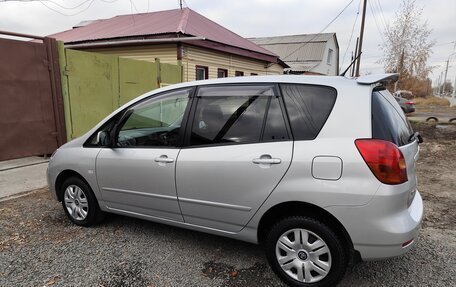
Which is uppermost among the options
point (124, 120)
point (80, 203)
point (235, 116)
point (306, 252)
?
point (235, 116)

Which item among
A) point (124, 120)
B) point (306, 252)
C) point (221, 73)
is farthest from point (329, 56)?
point (306, 252)

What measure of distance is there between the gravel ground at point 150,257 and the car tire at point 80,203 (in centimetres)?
11

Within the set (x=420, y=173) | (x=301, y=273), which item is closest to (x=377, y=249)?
(x=301, y=273)

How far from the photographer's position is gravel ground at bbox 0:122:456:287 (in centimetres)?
278

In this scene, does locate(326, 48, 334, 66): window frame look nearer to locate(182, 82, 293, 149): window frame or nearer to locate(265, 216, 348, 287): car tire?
locate(182, 82, 293, 149): window frame

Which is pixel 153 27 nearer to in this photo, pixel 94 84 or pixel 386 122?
pixel 94 84

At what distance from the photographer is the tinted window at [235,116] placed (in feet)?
8.87

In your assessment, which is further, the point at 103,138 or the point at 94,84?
the point at 94,84

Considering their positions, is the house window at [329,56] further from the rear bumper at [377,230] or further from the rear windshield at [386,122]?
the rear bumper at [377,230]

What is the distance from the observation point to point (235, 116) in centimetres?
288

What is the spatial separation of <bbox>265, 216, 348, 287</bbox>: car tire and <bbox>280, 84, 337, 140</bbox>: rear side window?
67 centimetres

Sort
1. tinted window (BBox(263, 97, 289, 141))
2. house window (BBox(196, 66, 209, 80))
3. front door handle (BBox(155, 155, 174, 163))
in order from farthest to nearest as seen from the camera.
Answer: house window (BBox(196, 66, 209, 80)), front door handle (BBox(155, 155, 174, 163)), tinted window (BBox(263, 97, 289, 141))

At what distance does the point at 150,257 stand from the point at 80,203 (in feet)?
3.98

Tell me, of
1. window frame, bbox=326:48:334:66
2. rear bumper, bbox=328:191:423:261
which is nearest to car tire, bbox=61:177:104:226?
rear bumper, bbox=328:191:423:261
